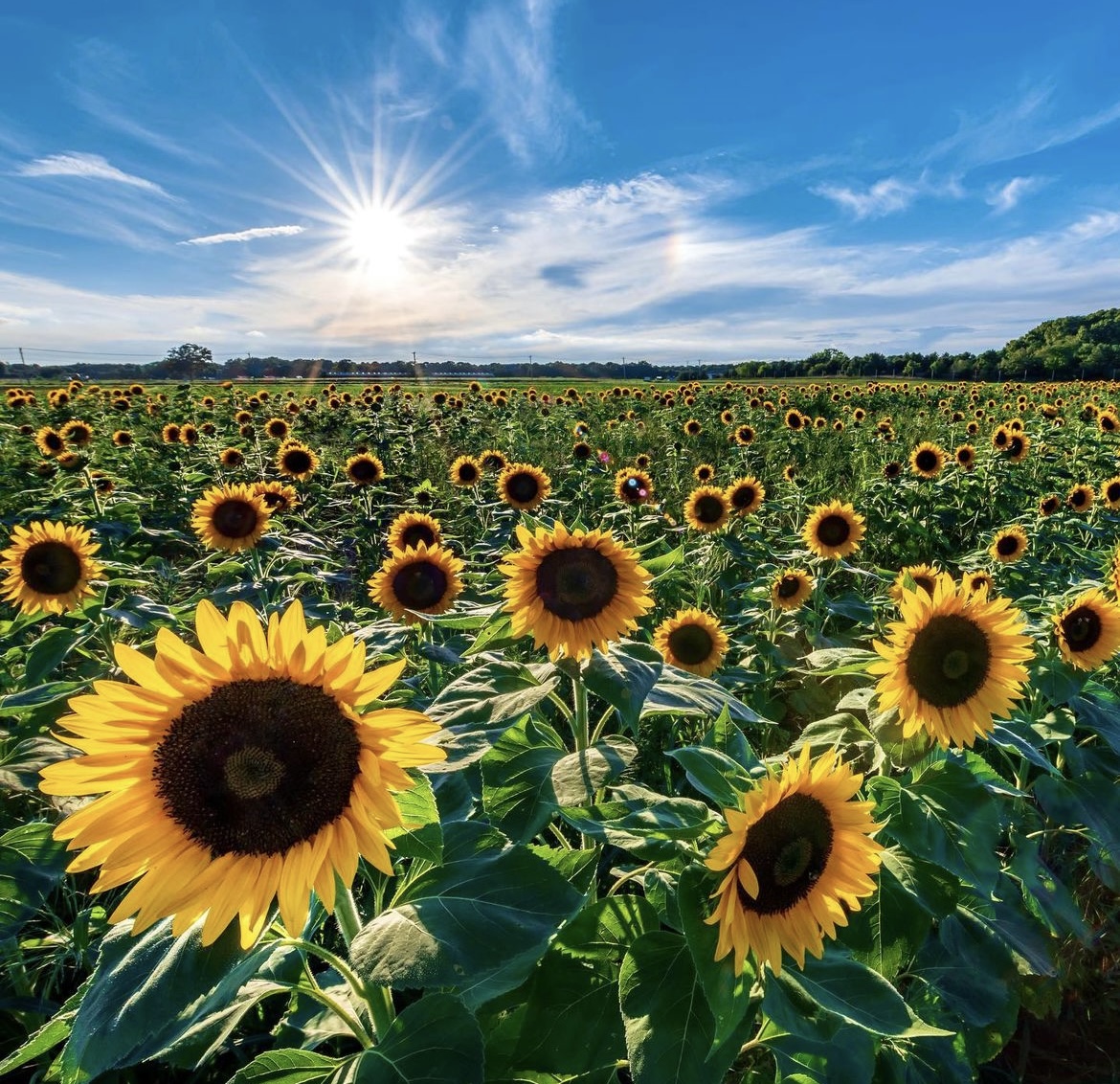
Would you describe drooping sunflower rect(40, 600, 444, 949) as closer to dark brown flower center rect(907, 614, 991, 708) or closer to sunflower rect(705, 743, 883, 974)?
sunflower rect(705, 743, 883, 974)

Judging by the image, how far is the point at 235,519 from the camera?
4672mm

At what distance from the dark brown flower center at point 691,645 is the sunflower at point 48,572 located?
3.37 metres

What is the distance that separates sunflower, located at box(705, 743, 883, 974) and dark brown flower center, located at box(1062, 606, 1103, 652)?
1.90 meters

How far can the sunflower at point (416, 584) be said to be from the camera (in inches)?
147

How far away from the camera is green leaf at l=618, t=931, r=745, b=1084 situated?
1.18 metres

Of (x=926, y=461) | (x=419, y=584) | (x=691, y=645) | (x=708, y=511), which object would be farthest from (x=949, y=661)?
(x=926, y=461)

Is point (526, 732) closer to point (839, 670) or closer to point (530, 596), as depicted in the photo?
point (530, 596)

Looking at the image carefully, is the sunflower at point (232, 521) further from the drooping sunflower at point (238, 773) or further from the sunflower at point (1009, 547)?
the sunflower at point (1009, 547)

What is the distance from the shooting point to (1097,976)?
271 centimetres

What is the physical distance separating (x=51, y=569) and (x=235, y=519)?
1210 mm

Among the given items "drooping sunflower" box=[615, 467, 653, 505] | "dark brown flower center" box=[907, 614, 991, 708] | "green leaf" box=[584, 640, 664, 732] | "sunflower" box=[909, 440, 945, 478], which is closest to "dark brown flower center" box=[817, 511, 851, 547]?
"drooping sunflower" box=[615, 467, 653, 505]

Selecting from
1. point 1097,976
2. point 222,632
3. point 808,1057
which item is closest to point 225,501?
point 222,632

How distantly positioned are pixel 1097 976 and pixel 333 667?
346cm

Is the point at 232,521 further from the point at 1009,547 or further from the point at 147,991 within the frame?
the point at 1009,547
